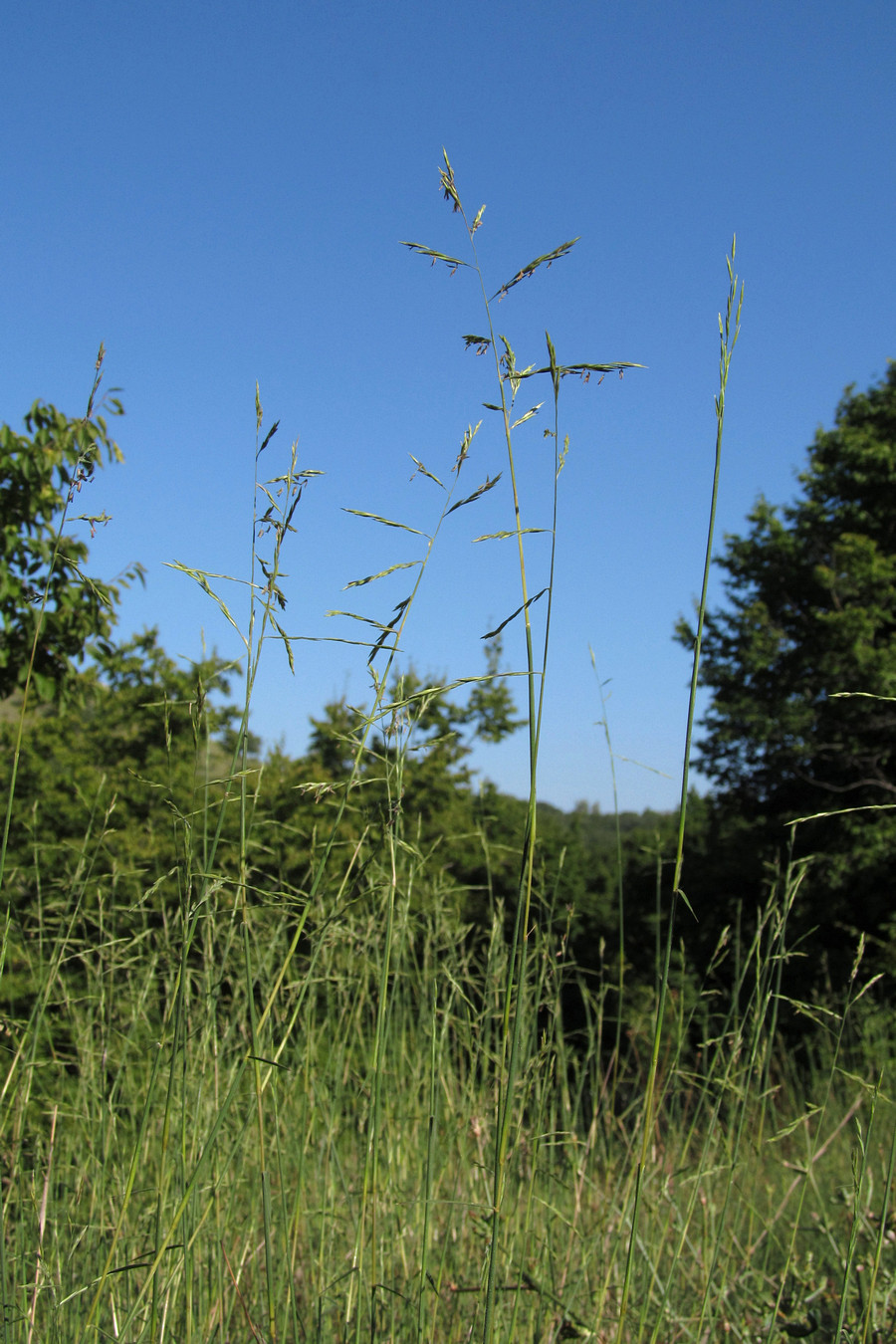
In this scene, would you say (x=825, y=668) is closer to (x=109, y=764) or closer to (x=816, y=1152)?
(x=109, y=764)

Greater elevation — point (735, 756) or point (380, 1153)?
point (735, 756)

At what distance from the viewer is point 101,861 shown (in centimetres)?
563

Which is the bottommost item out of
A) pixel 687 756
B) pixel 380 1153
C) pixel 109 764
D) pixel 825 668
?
pixel 380 1153

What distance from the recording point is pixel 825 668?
1075 cm

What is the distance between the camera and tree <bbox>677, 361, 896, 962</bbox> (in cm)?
1048

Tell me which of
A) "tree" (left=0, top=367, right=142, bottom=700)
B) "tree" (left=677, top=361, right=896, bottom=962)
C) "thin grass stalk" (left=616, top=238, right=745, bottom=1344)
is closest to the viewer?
"thin grass stalk" (left=616, top=238, right=745, bottom=1344)

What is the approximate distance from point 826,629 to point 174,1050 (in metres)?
11.8

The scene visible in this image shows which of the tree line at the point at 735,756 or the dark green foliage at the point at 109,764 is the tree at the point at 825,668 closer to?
the tree line at the point at 735,756

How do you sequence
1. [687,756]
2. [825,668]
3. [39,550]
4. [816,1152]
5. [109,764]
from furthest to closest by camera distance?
[825,668] → [109,764] → [39,550] → [816,1152] → [687,756]

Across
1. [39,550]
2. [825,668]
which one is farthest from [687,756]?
[825,668]

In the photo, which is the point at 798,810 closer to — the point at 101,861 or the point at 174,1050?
the point at 101,861

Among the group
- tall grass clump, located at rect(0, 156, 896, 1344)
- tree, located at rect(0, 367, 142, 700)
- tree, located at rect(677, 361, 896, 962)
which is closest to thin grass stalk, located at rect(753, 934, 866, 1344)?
tall grass clump, located at rect(0, 156, 896, 1344)

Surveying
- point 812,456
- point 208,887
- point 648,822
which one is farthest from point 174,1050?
point 648,822

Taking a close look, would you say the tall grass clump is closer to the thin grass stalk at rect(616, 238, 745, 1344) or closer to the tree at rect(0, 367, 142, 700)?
the thin grass stalk at rect(616, 238, 745, 1344)
